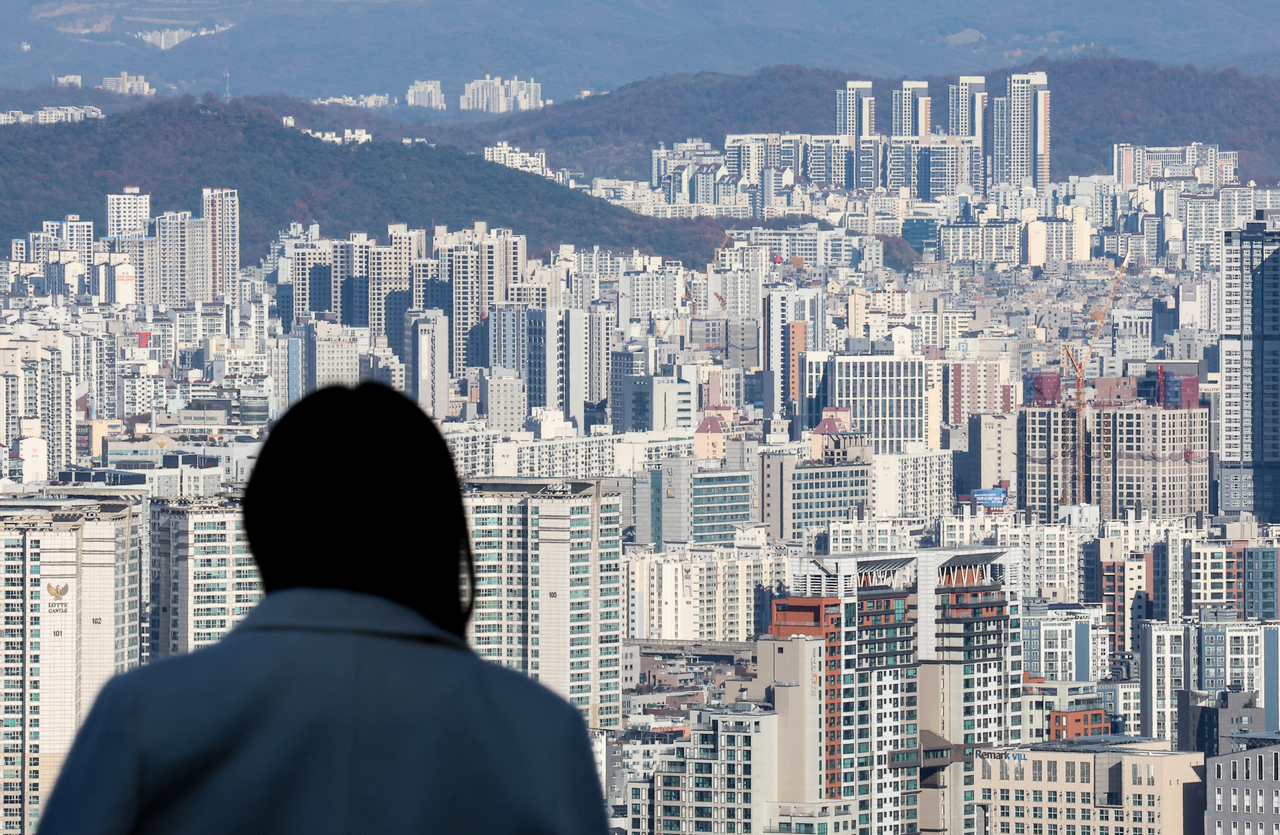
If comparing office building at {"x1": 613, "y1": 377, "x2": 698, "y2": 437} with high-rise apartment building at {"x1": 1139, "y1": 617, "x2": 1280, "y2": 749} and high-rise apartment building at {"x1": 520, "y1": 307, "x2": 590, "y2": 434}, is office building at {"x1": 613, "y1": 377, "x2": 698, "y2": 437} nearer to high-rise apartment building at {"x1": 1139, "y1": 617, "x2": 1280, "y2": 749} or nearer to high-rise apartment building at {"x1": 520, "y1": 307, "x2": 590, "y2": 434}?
high-rise apartment building at {"x1": 520, "y1": 307, "x2": 590, "y2": 434}

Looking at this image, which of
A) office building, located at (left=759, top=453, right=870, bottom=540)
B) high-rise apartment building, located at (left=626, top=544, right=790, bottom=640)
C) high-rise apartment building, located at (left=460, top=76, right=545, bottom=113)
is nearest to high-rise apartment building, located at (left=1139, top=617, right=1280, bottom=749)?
high-rise apartment building, located at (left=626, top=544, right=790, bottom=640)

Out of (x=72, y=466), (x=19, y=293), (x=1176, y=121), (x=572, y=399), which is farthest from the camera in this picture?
(x=1176, y=121)

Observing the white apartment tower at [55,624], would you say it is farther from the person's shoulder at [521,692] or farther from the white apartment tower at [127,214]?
the white apartment tower at [127,214]

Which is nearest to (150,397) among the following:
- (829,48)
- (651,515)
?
(651,515)

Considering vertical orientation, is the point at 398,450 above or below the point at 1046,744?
above

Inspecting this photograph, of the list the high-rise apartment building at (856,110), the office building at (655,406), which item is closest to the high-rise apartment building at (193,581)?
the office building at (655,406)

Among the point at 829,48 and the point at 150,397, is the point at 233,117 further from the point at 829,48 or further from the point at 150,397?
the point at 829,48

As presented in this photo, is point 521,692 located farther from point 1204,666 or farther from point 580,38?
point 580,38
